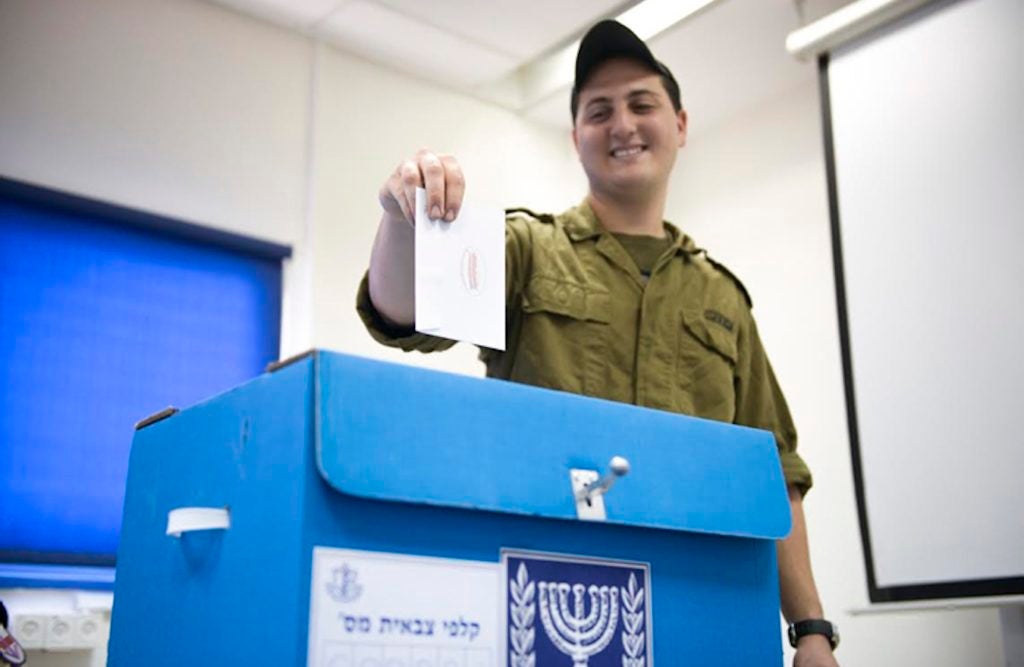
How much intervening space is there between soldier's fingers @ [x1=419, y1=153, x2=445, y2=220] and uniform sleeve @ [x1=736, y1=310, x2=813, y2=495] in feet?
2.00

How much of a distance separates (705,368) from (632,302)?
0.37 feet

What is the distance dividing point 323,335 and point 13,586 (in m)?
1.05

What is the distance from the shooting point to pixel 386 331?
3.10 feet

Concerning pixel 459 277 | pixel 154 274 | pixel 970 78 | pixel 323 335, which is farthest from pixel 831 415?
pixel 459 277

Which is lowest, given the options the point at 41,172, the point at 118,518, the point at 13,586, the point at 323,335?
the point at 13,586

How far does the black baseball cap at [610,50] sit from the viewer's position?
4.03 feet

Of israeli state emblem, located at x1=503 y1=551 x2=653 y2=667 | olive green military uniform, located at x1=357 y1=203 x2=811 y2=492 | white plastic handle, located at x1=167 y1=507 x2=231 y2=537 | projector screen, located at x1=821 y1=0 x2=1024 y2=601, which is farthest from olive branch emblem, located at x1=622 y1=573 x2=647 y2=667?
projector screen, located at x1=821 y1=0 x2=1024 y2=601

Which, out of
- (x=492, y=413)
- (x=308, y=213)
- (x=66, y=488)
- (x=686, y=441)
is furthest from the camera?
(x=308, y=213)

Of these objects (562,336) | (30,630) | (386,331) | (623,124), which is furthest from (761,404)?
(30,630)

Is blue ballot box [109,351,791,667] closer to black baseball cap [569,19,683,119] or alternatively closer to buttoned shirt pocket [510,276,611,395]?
buttoned shirt pocket [510,276,611,395]

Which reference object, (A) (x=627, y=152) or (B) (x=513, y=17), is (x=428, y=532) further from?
(B) (x=513, y=17)

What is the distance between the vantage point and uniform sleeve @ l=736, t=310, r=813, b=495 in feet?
3.78

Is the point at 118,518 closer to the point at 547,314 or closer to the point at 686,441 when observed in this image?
the point at 547,314

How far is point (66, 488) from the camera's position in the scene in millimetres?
2551
